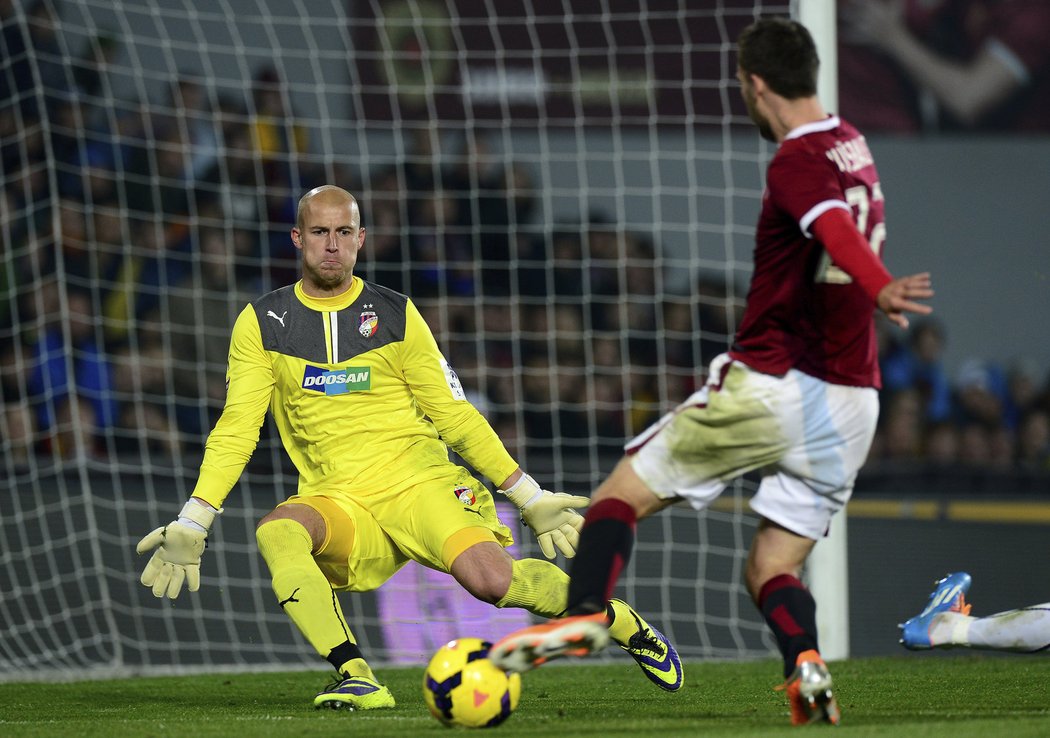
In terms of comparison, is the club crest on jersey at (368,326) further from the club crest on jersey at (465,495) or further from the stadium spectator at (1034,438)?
the stadium spectator at (1034,438)

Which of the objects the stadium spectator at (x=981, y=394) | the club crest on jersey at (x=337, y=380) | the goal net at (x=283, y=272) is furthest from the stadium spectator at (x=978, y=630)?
the stadium spectator at (x=981, y=394)

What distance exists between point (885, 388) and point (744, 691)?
18.8 ft

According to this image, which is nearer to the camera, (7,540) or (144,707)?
(144,707)

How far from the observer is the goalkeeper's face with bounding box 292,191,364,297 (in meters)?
4.70

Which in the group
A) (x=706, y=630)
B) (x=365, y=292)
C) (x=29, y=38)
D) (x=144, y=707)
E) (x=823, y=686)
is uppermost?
(x=29, y=38)

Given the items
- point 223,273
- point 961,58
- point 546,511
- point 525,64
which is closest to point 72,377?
point 223,273

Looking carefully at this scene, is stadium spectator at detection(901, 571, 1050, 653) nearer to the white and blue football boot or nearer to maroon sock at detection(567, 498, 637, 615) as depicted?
the white and blue football boot

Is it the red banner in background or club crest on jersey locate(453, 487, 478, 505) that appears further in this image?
the red banner in background

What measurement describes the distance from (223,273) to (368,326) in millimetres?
4062

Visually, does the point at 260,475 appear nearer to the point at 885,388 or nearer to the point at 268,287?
the point at 268,287

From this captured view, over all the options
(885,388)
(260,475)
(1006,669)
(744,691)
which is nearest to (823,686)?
(744,691)

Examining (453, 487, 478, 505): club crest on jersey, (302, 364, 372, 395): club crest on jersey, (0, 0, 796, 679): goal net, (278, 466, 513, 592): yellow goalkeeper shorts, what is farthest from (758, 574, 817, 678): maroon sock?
(0, 0, 796, 679): goal net

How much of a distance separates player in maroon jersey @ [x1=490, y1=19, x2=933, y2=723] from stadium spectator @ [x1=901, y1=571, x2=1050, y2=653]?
0.88m

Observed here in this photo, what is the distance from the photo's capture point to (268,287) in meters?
8.59
